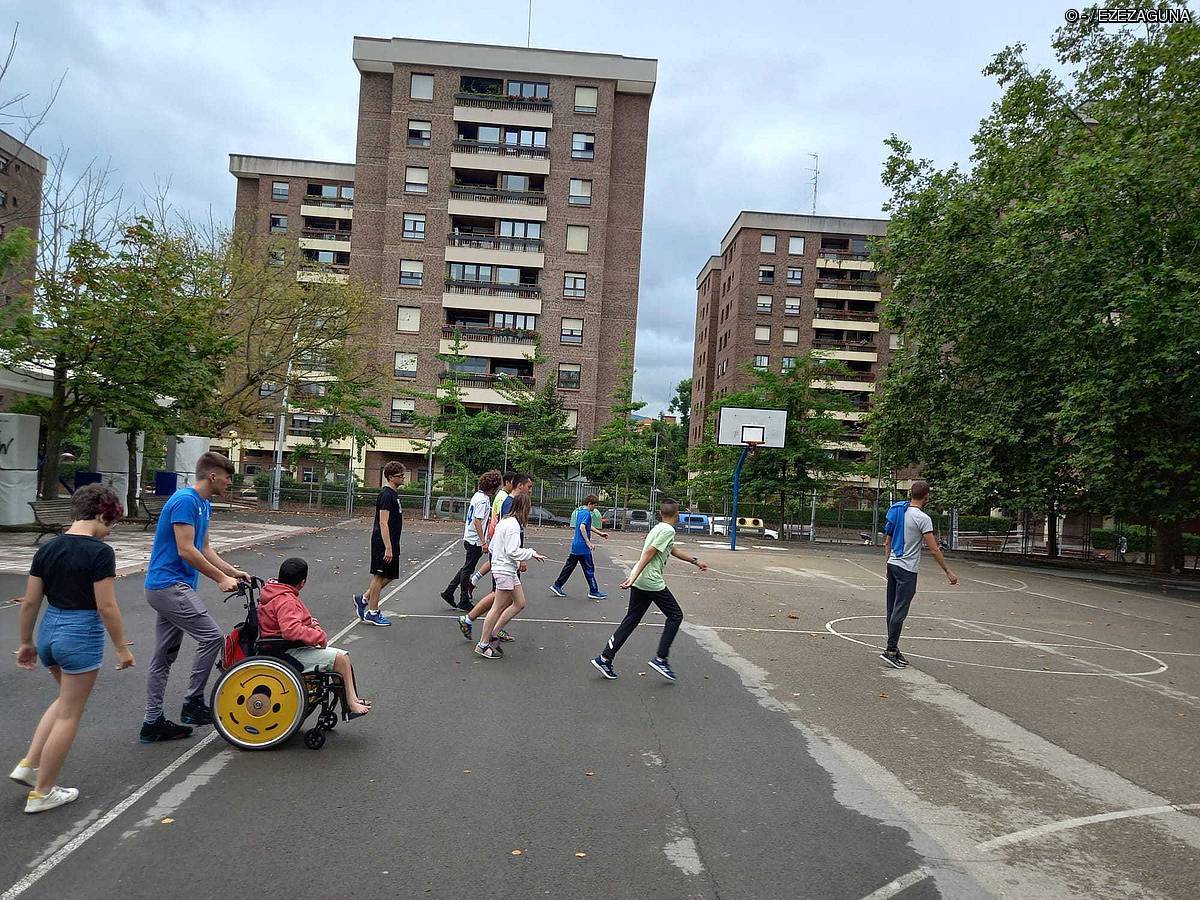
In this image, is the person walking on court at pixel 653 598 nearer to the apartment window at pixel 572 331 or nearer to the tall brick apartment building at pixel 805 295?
the apartment window at pixel 572 331

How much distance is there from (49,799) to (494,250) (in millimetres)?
48721

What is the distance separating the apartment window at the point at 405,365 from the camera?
168 ft

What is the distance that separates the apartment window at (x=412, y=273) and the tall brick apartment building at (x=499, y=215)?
0.19 feet

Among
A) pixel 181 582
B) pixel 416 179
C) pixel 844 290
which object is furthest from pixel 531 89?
pixel 181 582

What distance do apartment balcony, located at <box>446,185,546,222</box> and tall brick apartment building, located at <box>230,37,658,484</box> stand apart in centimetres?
6

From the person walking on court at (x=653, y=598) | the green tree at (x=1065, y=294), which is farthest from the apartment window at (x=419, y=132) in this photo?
the person walking on court at (x=653, y=598)

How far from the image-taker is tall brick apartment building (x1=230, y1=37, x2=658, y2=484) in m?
50.8

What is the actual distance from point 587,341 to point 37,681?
45.2m

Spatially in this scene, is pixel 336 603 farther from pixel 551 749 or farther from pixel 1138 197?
pixel 1138 197

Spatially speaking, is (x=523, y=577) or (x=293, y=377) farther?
(x=293, y=377)

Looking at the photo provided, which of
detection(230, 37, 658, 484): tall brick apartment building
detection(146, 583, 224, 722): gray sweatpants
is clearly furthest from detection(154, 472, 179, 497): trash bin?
detection(146, 583, 224, 722): gray sweatpants

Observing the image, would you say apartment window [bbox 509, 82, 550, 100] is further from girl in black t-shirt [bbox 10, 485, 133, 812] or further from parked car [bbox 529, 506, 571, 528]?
girl in black t-shirt [bbox 10, 485, 133, 812]

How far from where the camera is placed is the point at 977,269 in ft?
86.2

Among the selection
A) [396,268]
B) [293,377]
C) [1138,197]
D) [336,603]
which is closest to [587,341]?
[396,268]
